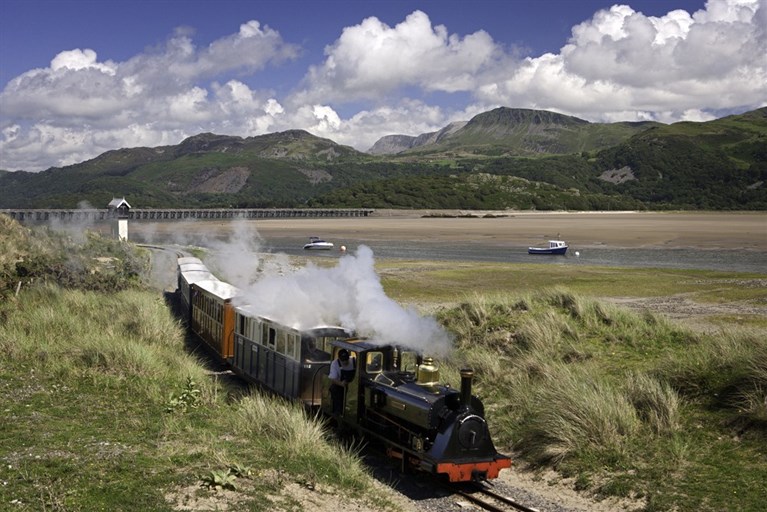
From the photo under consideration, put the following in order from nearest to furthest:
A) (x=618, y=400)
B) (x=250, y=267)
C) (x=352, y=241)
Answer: (x=618, y=400) < (x=250, y=267) < (x=352, y=241)

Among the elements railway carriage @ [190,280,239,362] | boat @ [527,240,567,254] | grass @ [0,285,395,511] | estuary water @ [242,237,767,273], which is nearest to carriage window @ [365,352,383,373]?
grass @ [0,285,395,511]

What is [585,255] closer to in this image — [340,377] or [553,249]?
[553,249]

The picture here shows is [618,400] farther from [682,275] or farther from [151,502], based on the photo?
[682,275]

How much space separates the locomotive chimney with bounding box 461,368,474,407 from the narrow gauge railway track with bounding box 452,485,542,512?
162cm

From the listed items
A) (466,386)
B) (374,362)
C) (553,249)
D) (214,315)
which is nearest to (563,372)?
(374,362)

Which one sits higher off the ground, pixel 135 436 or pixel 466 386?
pixel 466 386

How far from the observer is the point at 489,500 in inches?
475

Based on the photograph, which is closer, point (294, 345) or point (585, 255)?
point (294, 345)

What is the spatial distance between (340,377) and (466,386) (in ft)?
10.8

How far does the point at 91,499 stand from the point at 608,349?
15.8 meters

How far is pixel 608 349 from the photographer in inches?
829

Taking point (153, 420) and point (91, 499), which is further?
point (153, 420)

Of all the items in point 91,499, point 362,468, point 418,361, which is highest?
point 418,361

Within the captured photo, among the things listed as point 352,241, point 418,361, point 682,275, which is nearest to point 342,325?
point 418,361
